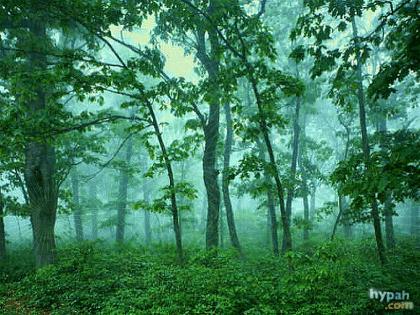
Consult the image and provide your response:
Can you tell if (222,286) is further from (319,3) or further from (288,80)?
(319,3)

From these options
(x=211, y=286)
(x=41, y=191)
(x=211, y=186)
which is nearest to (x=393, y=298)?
(x=211, y=286)

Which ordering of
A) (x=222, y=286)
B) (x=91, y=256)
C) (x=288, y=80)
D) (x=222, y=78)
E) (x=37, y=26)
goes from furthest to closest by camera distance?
(x=37, y=26)
(x=91, y=256)
(x=222, y=78)
(x=288, y=80)
(x=222, y=286)

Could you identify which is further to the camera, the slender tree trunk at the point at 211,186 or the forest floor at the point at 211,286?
the slender tree trunk at the point at 211,186

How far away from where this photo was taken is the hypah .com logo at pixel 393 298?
5.72 metres

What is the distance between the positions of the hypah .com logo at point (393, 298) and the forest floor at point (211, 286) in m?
0.11

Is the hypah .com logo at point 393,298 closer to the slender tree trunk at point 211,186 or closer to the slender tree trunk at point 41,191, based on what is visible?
the slender tree trunk at point 211,186

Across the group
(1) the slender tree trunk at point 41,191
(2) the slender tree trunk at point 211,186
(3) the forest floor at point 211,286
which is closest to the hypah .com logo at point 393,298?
(3) the forest floor at point 211,286

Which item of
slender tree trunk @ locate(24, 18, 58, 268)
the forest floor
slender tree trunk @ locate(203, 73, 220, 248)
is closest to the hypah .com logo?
the forest floor

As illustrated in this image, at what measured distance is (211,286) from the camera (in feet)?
21.6

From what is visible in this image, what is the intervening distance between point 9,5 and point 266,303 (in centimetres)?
847

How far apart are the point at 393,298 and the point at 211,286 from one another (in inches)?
138

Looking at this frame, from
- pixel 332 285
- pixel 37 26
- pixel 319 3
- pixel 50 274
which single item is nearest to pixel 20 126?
pixel 50 274

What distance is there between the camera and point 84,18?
25.6 ft

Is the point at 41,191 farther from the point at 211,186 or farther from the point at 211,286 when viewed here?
the point at 211,286
